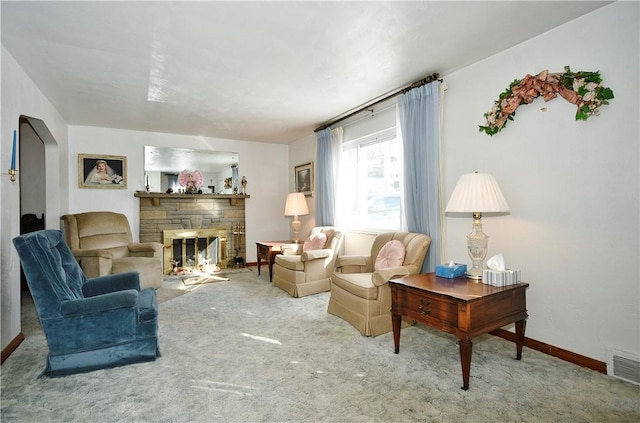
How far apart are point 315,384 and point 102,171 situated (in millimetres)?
4845

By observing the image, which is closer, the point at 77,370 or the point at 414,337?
the point at 77,370

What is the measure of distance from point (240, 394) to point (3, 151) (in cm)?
251

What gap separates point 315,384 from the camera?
204 cm

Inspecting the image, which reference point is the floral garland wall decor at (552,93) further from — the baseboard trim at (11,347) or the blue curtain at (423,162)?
the baseboard trim at (11,347)

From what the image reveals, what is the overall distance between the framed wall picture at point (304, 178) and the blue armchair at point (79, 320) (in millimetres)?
3657

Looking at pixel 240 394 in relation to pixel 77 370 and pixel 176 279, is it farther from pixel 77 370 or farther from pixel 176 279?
pixel 176 279

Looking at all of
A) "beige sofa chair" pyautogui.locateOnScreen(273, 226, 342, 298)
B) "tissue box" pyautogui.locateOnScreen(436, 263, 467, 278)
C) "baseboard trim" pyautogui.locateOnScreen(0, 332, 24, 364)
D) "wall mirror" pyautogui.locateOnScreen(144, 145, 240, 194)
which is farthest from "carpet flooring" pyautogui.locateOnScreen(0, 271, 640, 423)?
"wall mirror" pyautogui.locateOnScreen(144, 145, 240, 194)

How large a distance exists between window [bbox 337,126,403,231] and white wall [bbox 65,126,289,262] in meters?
2.09

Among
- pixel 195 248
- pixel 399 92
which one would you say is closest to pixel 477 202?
pixel 399 92

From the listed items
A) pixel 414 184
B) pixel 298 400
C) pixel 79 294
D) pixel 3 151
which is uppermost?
pixel 3 151

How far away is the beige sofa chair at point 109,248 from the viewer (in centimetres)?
369

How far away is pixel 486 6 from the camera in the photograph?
2080 millimetres

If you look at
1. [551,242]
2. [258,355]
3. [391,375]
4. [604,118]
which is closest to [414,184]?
[551,242]

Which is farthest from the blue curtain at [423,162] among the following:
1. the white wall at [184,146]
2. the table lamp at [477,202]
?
the white wall at [184,146]
